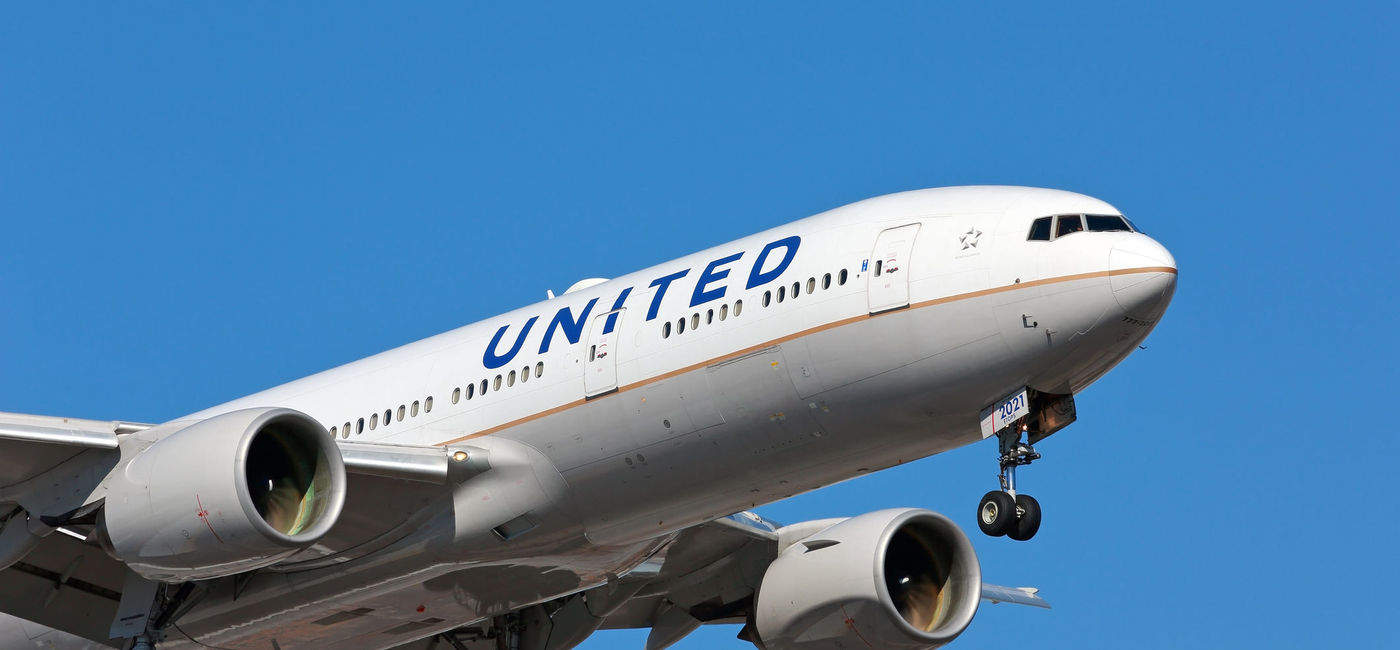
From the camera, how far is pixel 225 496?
72.0 ft

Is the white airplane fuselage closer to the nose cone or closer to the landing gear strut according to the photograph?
the nose cone

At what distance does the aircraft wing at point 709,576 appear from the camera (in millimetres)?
28234

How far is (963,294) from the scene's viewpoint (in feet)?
72.0

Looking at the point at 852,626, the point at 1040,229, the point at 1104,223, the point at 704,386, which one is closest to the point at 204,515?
the point at 704,386

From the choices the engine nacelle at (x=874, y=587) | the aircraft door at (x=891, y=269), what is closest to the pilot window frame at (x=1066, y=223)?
the aircraft door at (x=891, y=269)

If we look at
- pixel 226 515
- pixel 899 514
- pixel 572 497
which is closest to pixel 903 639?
pixel 899 514

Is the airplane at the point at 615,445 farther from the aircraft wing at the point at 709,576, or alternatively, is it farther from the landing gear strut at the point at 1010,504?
the aircraft wing at the point at 709,576

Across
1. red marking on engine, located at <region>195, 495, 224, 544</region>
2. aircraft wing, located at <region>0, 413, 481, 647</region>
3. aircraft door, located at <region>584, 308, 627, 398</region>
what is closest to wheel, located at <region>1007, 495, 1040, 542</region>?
aircraft door, located at <region>584, 308, 627, 398</region>

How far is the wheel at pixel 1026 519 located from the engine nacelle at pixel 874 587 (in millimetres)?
5287

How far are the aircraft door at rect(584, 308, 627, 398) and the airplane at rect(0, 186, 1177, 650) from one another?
→ 0.03 metres

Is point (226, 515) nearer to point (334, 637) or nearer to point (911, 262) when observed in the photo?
point (334, 637)

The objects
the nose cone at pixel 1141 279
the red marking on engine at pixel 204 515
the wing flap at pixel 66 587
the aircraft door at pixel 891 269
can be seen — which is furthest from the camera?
the wing flap at pixel 66 587

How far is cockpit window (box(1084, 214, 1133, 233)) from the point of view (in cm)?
2202

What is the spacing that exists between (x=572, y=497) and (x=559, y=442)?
2.19 feet
